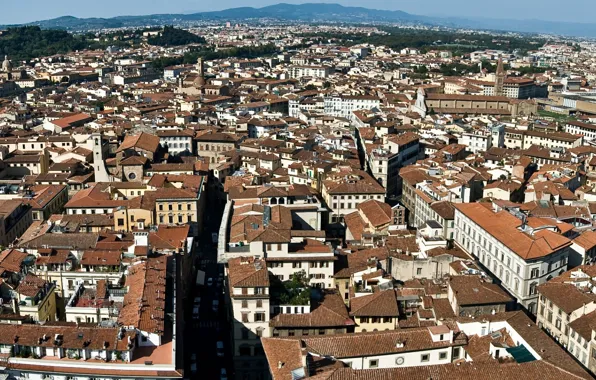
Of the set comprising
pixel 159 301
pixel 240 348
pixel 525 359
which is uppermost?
pixel 159 301

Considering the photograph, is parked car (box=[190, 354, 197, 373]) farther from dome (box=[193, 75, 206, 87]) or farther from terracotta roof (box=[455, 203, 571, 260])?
dome (box=[193, 75, 206, 87])

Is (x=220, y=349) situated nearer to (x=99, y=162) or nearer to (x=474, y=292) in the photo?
(x=474, y=292)

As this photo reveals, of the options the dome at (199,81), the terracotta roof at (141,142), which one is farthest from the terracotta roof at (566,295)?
the dome at (199,81)

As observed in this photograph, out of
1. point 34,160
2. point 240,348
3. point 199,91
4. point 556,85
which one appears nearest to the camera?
point 240,348

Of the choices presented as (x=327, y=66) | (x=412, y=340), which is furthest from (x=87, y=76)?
(x=412, y=340)

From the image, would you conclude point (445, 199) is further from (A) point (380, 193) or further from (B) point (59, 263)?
(B) point (59, 263)

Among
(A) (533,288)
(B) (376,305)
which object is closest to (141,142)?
(B) (376,305)
